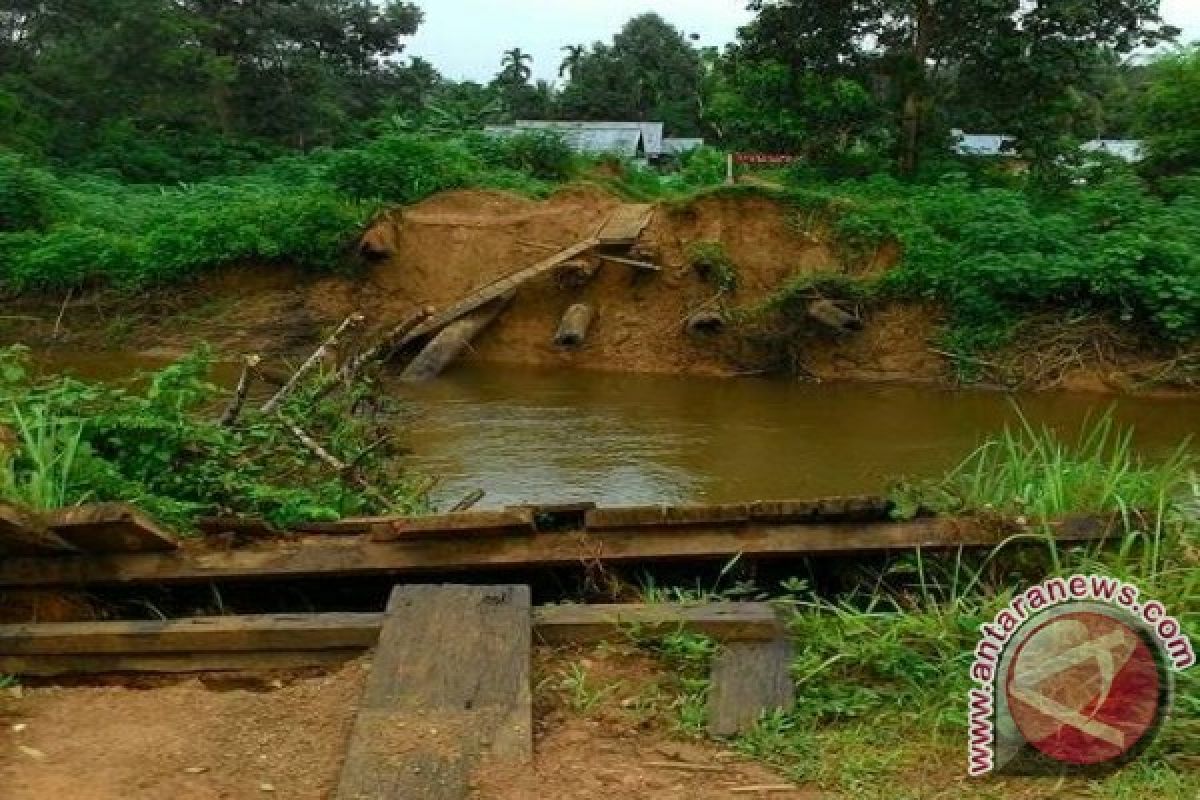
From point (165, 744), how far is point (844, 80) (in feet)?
50.5

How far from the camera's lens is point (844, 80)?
55.4 feet

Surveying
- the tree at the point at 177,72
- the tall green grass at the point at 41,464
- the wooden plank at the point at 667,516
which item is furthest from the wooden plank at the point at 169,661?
the tree at the point at 177,72

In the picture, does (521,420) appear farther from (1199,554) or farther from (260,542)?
(1199,554)

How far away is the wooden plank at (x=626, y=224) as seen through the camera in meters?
13.7

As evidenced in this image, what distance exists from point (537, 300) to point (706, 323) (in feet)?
7.13

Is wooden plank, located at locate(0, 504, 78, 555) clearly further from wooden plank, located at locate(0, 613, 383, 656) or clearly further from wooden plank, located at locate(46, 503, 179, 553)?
wooden plank, located at locate(0, 613, 383, 656)

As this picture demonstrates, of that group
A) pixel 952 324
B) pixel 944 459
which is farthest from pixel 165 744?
pixel 952 324

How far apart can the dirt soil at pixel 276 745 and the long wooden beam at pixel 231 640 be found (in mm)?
108

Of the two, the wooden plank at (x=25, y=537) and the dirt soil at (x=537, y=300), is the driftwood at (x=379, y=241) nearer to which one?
the dirt soil at (x=537, y=300)

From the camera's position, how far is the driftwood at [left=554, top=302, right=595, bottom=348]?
1302 cm

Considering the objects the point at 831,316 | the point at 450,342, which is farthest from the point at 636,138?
the point at 831,316

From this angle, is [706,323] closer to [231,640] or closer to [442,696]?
[231,640]

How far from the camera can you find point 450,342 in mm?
12781

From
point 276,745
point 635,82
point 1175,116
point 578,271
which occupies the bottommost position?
point 276,745
